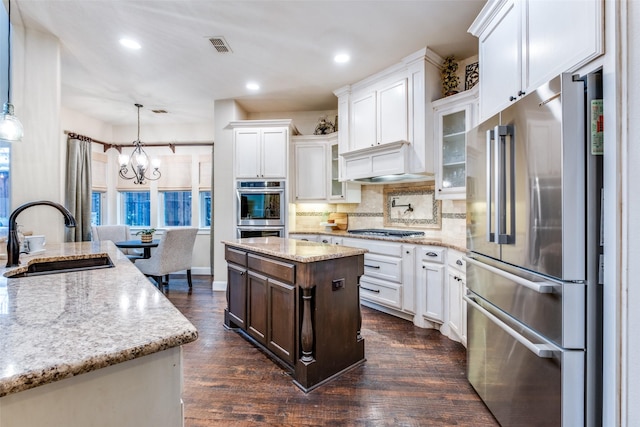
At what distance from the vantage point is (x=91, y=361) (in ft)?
2.08

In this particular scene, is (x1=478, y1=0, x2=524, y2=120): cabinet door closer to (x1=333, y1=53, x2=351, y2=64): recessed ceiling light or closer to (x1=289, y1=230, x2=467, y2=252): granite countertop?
(x1=289, y1=230, x2=467, y2=252): granite countertop

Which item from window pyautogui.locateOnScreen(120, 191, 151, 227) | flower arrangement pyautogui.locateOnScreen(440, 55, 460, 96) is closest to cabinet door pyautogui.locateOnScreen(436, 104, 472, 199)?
flower arrangement pyautogui.locateOnScreen(440, 55, 460, 96)

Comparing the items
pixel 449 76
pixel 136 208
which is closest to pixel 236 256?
pixel 449 76

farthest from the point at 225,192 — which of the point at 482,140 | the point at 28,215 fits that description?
the point at 482,140

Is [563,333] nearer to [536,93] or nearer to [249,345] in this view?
[536,93]

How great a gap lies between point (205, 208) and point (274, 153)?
2.24m

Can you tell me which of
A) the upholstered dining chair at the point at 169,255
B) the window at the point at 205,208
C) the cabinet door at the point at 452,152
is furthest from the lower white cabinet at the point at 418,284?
the window at the point at 205,208

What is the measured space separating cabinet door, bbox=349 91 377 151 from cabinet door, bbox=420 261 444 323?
164 centimetres

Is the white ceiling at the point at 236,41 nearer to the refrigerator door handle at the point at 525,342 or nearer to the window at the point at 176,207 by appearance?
the window at the point at 176,207

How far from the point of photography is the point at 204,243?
5.75m

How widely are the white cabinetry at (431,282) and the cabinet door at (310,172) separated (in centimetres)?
195

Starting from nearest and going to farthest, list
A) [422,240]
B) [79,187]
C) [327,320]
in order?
1. [327,320]
2. [422,240]
3. [79,187]

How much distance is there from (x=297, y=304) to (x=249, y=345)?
0.96 m

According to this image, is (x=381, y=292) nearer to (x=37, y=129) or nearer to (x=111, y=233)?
(x=37, y=129)
